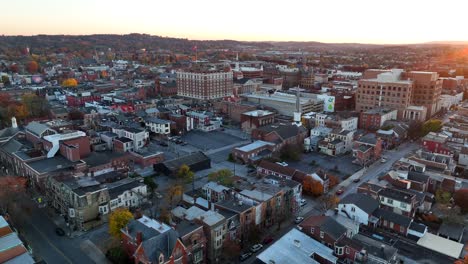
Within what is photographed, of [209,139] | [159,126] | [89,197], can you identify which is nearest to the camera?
[89,197]

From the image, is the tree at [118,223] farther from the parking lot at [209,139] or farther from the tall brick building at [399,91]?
the tall brick building at [399,91]

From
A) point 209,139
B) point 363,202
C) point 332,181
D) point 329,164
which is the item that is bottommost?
point 329,164

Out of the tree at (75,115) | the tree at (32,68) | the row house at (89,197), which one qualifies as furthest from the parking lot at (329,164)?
the tree at (32,68)

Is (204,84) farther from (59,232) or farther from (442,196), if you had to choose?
(442,196)

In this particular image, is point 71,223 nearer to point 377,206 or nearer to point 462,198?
point 377,206

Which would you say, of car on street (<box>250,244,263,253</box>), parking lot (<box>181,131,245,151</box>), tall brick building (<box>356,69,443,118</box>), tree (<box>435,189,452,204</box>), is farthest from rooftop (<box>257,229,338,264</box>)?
tall brick building (<box>356,69,443,118</box>)

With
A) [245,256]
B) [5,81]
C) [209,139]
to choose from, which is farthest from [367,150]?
[5,81]
